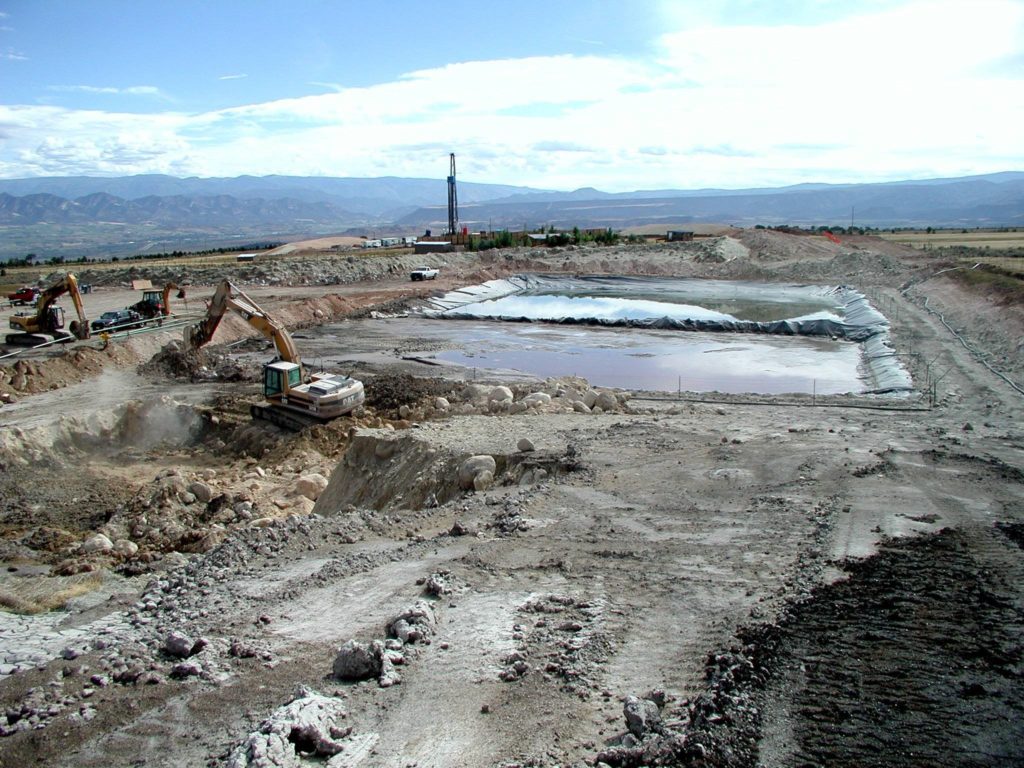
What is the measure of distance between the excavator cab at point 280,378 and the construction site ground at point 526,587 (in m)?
0.91

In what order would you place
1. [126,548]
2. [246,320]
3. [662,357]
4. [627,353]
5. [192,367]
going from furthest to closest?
[627,353] < [662,357] < [192,367] < [246,320] < [126,548]

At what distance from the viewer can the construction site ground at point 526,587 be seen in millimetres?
5891

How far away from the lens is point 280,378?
17906 millimetres

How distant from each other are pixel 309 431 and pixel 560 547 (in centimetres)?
937

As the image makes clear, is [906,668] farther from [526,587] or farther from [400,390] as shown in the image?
[400,390]

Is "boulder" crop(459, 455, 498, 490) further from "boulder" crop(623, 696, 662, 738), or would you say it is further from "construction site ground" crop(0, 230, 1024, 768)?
"boulder" crop(623, 696, 662, 738)

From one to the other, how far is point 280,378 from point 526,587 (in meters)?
11.3

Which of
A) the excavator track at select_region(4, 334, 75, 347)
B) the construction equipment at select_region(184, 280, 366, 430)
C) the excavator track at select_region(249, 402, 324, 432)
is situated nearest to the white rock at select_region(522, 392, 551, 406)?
the construction equipment at select_region(184, 280, 366, 430)

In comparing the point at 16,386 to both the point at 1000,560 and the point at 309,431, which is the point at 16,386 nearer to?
the point at 309,431

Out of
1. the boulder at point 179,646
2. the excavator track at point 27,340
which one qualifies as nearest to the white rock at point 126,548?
the boulder at point 179,646

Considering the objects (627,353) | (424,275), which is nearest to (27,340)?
(627,353)

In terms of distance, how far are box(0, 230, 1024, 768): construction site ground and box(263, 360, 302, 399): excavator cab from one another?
908mm

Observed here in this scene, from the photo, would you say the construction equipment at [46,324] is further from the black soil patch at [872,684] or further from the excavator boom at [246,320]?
the black soil patch at [872,684]

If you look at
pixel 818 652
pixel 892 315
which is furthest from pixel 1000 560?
pixel 892 315
